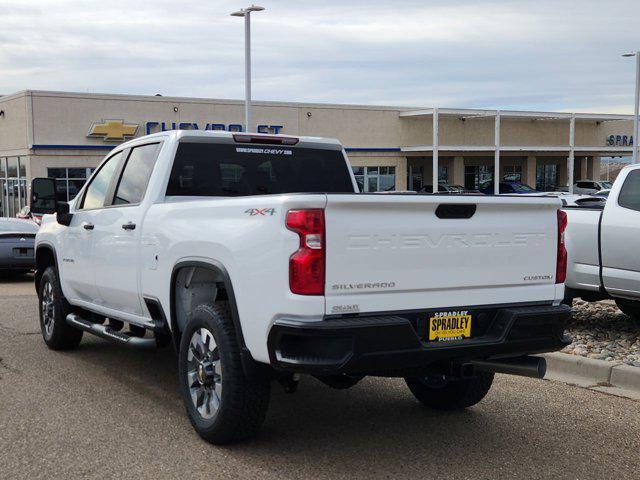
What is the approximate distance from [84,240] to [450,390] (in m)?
3.55

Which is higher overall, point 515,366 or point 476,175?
point 476,175

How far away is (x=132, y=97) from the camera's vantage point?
37344 millimetres

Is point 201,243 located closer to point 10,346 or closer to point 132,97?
point 10,346

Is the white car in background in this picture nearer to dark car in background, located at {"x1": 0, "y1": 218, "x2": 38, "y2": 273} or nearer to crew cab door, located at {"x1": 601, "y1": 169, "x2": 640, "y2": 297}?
dark car in background, located at {"x1": 0, "y1": 218, "x2": 38, "y2": 273}

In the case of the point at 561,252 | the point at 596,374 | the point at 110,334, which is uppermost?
the point at 561,252

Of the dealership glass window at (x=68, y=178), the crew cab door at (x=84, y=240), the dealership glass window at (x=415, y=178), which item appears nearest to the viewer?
the crew cab door at (x=84, y=240)

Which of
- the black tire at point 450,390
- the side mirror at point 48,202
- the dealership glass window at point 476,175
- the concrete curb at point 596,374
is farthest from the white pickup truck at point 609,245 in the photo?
the dealership glass window at point 476,175

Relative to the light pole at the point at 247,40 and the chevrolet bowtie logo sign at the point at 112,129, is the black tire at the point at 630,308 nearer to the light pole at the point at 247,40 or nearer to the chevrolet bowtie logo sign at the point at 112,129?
the light pole at the point at 247,40

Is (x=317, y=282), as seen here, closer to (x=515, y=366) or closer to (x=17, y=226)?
(x=515, y=366)

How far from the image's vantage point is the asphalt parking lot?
4.88 metres

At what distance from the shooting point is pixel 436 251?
4.79 meters

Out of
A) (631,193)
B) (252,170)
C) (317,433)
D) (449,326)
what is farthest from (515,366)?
(631,193)

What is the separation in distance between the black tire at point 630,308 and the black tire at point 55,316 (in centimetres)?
636

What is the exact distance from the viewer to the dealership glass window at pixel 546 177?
5681 centimetres
